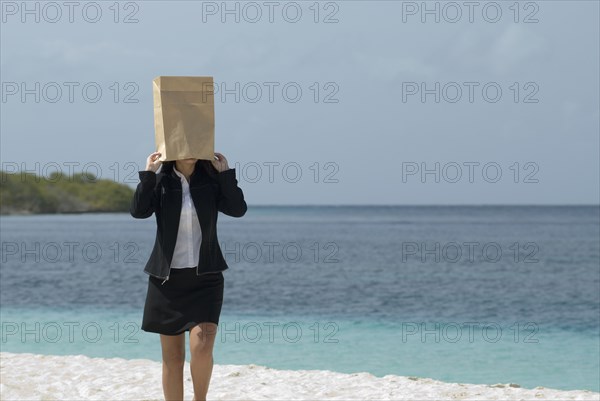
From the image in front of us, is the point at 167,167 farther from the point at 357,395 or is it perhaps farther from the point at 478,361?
→ the point at 478,361

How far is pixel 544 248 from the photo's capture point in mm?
37719

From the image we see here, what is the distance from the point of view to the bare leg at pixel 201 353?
184 inches

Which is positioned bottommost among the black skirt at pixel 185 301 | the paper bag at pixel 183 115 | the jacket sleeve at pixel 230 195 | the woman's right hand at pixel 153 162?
the black skirt at pixel 185 301

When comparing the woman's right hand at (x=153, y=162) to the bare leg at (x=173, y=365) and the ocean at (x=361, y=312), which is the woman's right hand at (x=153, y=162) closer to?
the bare leg at (x=173, y=365)

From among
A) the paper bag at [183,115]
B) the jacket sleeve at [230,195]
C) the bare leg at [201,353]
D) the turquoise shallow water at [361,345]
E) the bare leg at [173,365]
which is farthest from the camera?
the turquoise shallow water at [361,345]

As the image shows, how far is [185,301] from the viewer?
4754 millimetres

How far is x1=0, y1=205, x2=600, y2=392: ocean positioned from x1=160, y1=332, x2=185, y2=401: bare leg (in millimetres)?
5728

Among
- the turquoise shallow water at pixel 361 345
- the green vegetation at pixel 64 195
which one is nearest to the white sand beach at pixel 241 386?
the turquoise shallow water at pixel 361 345

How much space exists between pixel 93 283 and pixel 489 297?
1029 centimetres

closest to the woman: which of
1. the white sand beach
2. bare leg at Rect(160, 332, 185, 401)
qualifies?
bare leg at Rect(160, 332, 185, 401)

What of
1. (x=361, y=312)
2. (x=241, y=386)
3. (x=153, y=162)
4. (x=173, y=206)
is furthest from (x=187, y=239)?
(x=361, y=312)

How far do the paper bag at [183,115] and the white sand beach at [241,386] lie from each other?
3162mm

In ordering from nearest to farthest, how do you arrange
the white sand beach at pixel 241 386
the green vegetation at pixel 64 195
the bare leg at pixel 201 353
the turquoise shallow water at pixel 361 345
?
the bare leg at pixel 201 353 → the white sand beach at pixel 241 386 → the turquoise shallow water at pixel 361 345 → the green vegetation at pixel 64 195

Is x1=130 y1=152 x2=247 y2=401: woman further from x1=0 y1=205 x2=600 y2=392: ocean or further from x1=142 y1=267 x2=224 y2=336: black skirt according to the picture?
x1=0 y1=205 x2=600 y2=392: ocean
